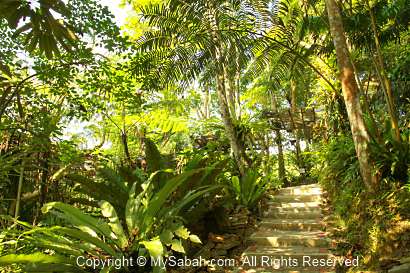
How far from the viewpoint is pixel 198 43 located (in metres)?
6.16

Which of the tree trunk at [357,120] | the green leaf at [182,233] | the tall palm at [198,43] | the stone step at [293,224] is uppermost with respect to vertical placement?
the tall palm at [198,43]

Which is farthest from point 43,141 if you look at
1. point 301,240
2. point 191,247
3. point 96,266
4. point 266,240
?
point 301,240

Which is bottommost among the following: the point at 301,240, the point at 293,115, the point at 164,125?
the point at 301,240

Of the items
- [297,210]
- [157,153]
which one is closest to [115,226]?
[157,153]

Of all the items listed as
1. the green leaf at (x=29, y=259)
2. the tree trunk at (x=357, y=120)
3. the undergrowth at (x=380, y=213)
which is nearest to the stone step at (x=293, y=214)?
the undergrowth at (x=380, y=213)

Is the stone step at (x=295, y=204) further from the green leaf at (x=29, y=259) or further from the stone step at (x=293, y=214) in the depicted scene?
the green leaf at (x=29, y=259)

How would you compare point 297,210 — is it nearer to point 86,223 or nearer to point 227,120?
point 227,120

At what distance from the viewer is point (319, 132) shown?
10.9 m

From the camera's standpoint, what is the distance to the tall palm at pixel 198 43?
598 centimetres

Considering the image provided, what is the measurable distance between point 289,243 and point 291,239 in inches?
2.3

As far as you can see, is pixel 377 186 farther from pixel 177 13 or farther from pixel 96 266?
pixel 177 13

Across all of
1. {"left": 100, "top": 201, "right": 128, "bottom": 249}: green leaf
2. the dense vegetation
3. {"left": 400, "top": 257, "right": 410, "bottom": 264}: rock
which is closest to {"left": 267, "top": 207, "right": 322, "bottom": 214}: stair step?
the dense vegetation

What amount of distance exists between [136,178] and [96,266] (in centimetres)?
137

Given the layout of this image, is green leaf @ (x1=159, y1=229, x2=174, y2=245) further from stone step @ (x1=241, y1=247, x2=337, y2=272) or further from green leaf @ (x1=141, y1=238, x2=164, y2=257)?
stone step @ (x1=241, y1=247, x2=337, y2=272)
